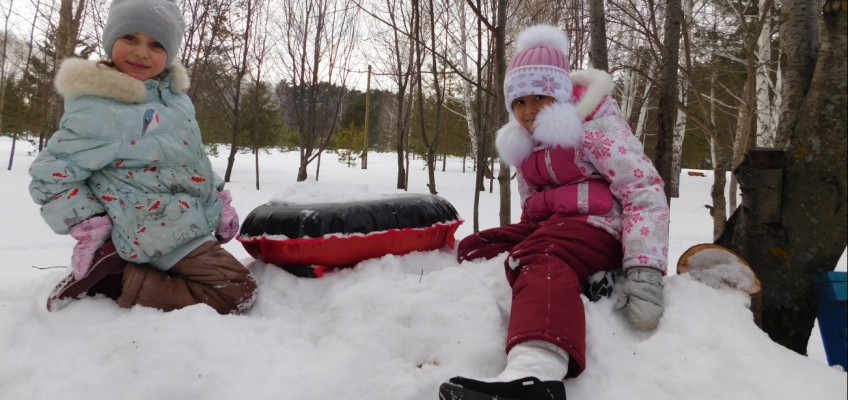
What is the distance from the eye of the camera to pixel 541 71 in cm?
180

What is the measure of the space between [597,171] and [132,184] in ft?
5.77

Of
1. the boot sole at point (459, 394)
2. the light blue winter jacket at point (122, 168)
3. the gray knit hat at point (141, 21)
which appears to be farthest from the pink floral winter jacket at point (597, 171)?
the gray knit hat at point (141, 21)

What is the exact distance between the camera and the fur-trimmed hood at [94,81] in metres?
1.63

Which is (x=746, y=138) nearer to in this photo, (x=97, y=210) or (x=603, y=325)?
(x=603, y=325)

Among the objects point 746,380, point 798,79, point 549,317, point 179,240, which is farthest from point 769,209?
point 179,240

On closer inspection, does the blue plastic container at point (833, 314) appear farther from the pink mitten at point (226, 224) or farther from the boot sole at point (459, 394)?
the pink mitten at point (226, 224)

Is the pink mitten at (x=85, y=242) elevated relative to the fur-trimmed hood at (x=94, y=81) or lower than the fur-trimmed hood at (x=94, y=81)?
lower

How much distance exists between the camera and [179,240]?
67.5 inches

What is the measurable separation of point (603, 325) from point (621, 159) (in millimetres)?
597

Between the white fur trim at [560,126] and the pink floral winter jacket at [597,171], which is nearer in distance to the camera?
the pink floral winter jacket at [597,171]

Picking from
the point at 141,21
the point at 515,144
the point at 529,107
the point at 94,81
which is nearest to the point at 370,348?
the point at 515,144

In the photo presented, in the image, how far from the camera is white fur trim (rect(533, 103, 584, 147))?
5.57 ft

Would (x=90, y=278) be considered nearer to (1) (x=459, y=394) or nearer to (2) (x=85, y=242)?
(2) (x=85, y=242)

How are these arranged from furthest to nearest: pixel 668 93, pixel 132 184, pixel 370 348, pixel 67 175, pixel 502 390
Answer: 1. pixel 668 93
2. pixel 132 184
3. pixel 67 175
4. pixel 370 348
5. pixel 502 390
